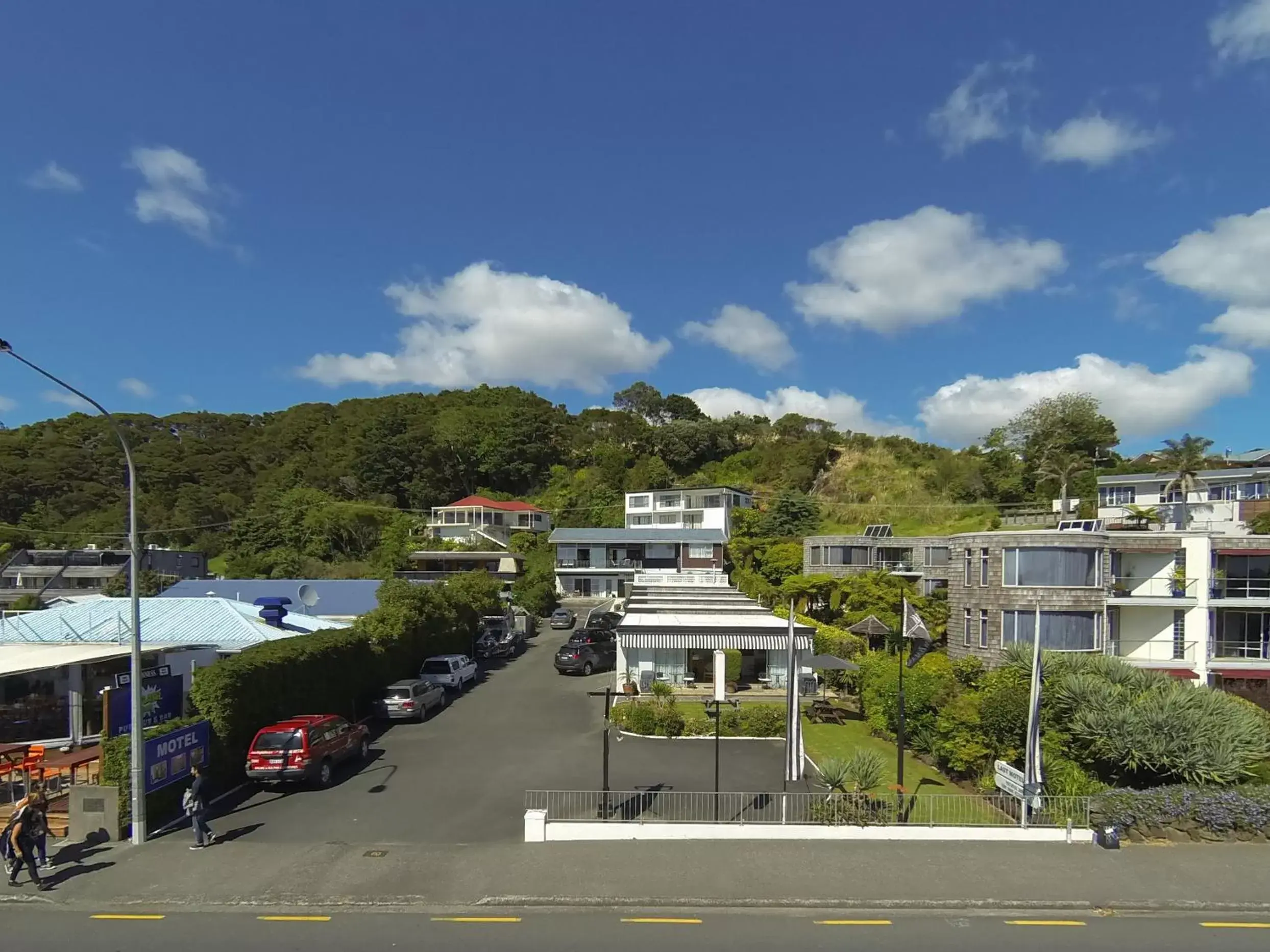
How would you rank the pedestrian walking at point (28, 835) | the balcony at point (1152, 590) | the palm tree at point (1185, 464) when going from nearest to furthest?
the pedestrian walking at point (28, 835), the balcony at point (1152, 590), the palm tree at point (1185, 464)

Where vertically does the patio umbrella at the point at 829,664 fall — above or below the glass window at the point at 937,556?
below

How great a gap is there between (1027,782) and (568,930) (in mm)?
10051

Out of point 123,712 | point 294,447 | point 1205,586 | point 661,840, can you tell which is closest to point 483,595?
point 123,712

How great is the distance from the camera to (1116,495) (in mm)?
61062

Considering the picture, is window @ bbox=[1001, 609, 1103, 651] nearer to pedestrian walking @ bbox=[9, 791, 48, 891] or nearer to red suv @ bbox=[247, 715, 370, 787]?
red suv @ bbox=[247, 715, 370, 787]

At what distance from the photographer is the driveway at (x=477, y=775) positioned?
586 inches

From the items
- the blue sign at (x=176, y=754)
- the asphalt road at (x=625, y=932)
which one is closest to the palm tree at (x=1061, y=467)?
the asphalt road at (x=625, y=932)

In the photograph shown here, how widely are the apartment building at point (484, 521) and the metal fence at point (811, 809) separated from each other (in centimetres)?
5348

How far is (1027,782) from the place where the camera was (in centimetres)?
1444

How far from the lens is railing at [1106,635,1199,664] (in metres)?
28.5

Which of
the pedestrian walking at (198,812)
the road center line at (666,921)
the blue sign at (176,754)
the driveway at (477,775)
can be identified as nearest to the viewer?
the road center line at (666,921)

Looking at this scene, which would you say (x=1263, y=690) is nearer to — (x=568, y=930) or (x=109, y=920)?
(x=568, y=930)

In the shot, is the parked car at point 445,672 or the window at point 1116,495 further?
the window at point 1116,495

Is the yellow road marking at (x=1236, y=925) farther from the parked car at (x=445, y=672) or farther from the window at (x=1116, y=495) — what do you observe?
the window at (x=1116, y=495)
